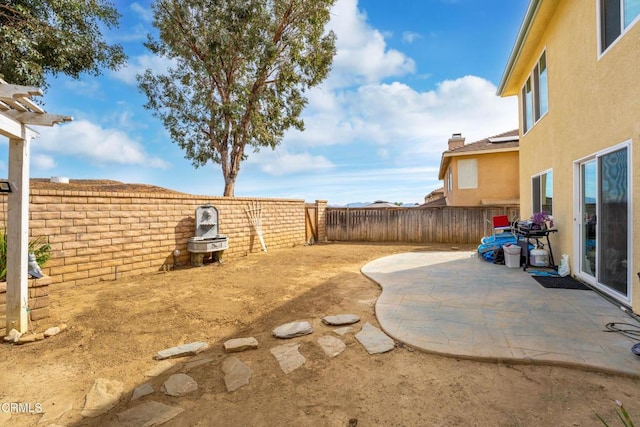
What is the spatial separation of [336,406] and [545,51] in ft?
24.0

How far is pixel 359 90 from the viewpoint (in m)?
10.6

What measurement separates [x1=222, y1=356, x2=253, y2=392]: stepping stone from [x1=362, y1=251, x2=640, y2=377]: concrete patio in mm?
1401

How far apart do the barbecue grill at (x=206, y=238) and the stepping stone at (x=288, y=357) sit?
4661 mm

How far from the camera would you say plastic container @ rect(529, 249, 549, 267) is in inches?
222

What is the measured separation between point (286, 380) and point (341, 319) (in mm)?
1250

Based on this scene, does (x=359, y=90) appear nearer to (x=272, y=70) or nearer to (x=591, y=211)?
(x=272, y=70)

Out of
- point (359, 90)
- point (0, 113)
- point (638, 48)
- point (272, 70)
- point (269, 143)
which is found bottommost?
point (0, 113)

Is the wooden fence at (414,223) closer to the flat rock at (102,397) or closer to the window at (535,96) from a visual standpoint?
the window at (535,96)

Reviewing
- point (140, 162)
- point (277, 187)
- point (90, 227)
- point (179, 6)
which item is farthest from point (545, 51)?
point (277, 187)

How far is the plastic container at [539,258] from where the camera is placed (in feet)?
18.5

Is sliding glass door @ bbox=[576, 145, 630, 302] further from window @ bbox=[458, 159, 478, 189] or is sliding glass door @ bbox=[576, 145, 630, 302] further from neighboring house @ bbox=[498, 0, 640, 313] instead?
window @ bbox=[458, 159, 478, 189]

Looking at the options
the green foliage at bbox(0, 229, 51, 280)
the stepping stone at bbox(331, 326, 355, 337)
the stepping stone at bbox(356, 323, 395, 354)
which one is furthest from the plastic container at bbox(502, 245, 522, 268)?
the green foliage at bbox(0, 229, 51, 280)

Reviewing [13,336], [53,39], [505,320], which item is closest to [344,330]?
[505,320]

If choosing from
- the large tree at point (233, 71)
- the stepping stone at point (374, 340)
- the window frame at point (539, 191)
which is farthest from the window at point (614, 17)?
the large tree at point (233, 71)
